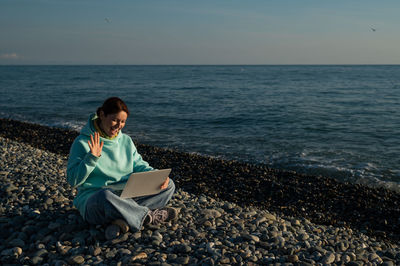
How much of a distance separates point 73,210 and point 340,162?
1005 centimetres

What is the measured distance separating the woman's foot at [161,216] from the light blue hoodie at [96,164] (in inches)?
25.7

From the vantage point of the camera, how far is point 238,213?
6676mm

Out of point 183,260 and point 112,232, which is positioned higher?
point 112,232

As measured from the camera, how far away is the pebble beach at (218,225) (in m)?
4.64

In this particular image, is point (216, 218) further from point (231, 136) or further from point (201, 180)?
point (231, 136)

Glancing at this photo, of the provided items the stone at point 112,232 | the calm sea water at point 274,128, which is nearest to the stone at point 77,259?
the stone at point 112,232

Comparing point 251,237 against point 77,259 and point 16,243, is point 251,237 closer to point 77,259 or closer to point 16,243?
point 77,259

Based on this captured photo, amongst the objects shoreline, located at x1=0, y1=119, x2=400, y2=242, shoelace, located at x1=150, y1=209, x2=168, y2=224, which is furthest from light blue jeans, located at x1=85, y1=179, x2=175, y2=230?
shoreline, located at x1=0, y1=119, x2=400, y2=242

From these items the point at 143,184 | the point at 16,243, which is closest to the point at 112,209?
the point at 143,184

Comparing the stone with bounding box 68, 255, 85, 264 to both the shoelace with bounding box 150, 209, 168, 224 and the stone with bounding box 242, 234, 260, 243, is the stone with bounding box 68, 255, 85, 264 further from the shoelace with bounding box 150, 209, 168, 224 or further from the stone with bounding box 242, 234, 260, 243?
the stone with bounding box 242, 234, 260, 243

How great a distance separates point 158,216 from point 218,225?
3.23 ft

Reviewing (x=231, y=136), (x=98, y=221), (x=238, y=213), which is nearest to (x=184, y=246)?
(x=98, y=221)

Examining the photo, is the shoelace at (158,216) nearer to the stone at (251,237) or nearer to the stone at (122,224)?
the stone at (122,224)

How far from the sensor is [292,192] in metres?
9.62
